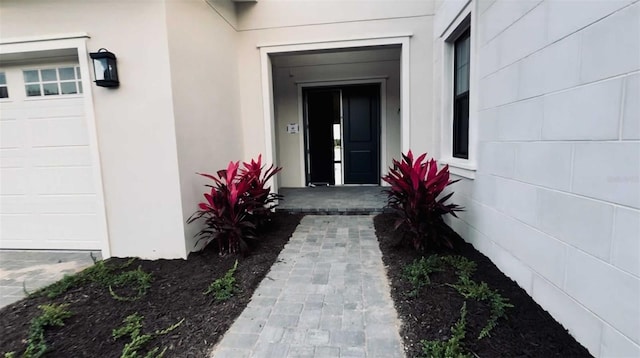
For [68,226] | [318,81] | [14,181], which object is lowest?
[68,226]

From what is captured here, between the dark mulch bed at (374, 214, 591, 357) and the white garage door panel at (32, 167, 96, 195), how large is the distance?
336cm

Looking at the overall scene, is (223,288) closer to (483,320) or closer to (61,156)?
(483,320)

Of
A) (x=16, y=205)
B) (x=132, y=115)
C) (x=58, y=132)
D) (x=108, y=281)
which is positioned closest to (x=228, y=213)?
(x=108, y=281)

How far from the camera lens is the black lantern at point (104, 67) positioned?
280 cm

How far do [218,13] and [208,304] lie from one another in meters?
3.60

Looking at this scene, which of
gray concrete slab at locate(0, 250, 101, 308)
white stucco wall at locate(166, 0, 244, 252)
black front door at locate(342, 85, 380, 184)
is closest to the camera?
gray concrete slab at locate(0, 250, 101, 308)

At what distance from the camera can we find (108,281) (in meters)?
2.54

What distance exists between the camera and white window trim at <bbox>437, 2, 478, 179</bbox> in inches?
114

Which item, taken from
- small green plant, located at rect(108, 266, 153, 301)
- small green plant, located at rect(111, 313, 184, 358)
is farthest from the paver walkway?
small green plant, located at rect(108, 266, 153, 301)

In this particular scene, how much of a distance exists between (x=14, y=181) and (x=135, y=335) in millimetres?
3028

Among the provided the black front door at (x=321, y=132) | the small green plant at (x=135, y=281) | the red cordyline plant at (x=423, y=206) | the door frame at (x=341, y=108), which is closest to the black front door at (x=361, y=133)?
the door frame at (x=341, y=108)

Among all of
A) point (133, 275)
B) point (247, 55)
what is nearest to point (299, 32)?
point (247, 55)

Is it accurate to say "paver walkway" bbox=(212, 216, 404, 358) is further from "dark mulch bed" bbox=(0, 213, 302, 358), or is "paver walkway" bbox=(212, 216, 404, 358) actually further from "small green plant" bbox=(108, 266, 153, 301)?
"small green plant" bbox=(108, 266, 153, 301)

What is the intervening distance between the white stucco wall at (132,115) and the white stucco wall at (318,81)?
3.71 metres
